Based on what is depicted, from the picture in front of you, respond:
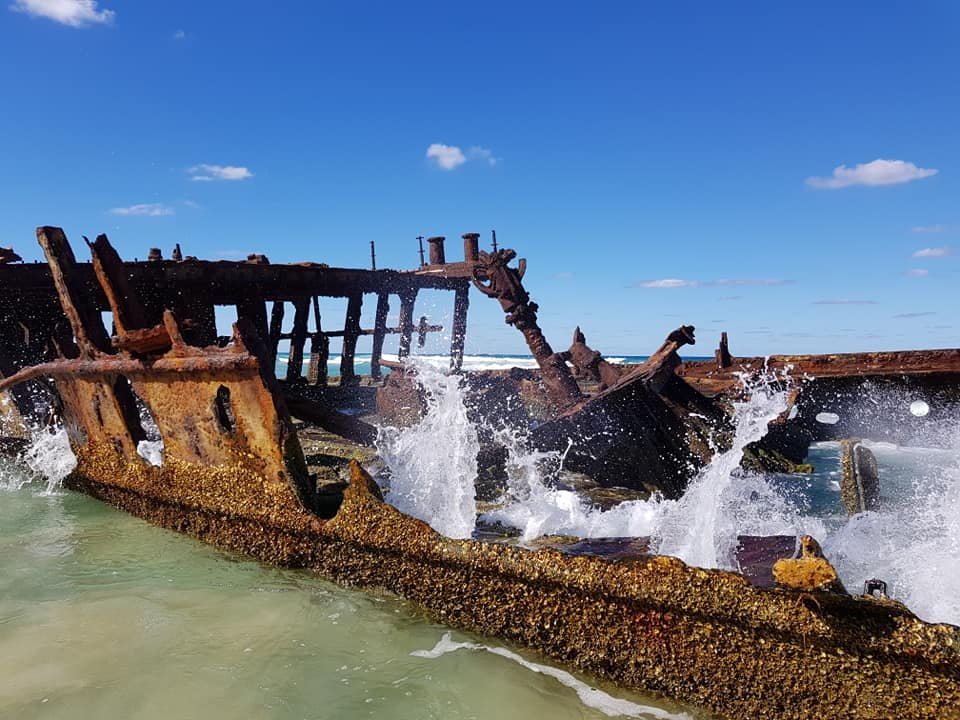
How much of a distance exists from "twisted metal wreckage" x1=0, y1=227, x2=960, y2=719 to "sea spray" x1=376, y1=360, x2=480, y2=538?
0.46 m

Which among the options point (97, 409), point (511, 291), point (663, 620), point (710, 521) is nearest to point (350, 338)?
point (511, 291)

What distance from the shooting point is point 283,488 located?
4094mm

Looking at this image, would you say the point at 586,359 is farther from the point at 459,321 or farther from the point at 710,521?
the point at 459,321

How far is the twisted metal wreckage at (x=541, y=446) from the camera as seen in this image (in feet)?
8.14

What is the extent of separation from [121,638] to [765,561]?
3.52 meters

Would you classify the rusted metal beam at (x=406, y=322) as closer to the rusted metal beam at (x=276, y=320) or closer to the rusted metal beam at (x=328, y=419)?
the rusted metal beam at (x=276, y=320)

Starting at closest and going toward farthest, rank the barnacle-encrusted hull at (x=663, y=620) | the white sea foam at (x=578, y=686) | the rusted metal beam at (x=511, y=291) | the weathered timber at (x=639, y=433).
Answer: the barnacle-encrusted hull at (x=663, y=620), the white sea foam at (x=578, y=686), the weathered timber at (x=639, y=433), the rusted metal beam at (x=511, y=291)

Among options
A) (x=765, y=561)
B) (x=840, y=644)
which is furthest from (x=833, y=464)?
(x=840, y=644)

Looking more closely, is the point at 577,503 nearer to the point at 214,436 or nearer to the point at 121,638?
the point at 214,436

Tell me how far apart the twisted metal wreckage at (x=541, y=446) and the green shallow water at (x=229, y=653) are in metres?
0.17

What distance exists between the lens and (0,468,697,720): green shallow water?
300cm

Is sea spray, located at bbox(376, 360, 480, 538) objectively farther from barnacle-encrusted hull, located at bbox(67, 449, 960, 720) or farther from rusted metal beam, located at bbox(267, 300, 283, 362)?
rusted metal beam, located at bbox(267, 300, 283, 362)

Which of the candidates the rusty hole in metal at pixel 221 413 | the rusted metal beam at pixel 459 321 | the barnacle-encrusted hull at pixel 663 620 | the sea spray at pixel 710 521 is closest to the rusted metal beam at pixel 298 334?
the rusted metal beam at pixel 459 321

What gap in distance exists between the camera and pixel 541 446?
629cm
